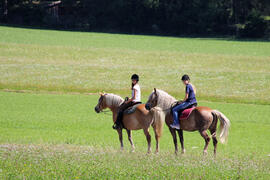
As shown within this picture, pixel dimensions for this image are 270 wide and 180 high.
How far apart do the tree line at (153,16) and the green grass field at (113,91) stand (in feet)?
57.9

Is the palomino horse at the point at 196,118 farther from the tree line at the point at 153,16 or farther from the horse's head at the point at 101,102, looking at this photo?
the tree line at the point at 153,16

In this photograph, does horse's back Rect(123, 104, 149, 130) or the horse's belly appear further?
the horse's belly

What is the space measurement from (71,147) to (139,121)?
2702 millimetres

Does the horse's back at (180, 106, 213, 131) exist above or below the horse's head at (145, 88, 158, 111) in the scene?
below

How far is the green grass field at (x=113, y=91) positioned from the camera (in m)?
13.0

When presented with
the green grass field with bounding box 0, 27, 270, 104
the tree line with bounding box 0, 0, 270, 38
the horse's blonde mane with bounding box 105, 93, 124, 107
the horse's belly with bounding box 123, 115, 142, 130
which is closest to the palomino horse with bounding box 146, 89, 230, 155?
the horse's belly with bounding box 123, 115, 142, 130

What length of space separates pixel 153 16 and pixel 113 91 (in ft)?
187

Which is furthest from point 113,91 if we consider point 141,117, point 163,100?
point 163,100

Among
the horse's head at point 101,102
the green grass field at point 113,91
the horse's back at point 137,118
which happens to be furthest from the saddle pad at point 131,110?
the green grass field at point 113,91

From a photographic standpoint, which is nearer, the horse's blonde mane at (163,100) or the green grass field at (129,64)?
the horse's blonde mane at (163,100)

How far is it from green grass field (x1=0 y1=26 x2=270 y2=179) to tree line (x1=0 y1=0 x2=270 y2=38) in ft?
57.9

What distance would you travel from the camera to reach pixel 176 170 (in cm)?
1275

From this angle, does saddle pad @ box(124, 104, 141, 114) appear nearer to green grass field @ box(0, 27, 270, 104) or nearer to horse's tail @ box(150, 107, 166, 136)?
horse's tail @ box(150, 107, 166, 136)

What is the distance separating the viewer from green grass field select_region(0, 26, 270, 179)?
42.7ft
